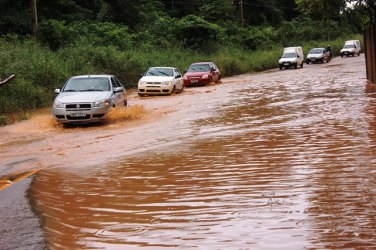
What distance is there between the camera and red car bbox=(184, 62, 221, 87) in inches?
1262

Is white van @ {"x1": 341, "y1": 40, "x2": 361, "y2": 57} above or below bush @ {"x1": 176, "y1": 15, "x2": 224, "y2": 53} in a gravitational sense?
below

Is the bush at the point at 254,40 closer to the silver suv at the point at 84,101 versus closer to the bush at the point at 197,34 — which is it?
the bush at the point at 197,34

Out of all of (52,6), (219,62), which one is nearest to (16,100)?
(219,62)

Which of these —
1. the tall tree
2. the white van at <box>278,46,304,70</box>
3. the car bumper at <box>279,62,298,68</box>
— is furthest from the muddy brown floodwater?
the tall tree

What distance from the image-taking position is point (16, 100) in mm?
21359

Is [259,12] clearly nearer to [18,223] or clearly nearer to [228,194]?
[228,194]

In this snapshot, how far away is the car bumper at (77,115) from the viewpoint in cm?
1538

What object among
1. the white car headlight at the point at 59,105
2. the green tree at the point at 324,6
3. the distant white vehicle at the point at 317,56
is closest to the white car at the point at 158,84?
the green tree at the point at 324,6

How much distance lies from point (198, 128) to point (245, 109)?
451 cm

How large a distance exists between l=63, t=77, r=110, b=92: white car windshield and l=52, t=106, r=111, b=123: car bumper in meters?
1.29

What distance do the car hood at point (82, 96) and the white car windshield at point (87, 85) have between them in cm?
41

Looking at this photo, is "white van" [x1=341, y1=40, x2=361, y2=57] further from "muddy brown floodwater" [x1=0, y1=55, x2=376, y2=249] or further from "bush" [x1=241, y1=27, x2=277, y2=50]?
"muddy brown floodwater" [x1=0, y1=55, x2=376, y2=249]

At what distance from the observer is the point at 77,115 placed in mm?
15398

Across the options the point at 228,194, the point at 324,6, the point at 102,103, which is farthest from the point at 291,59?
the point at 228,194
